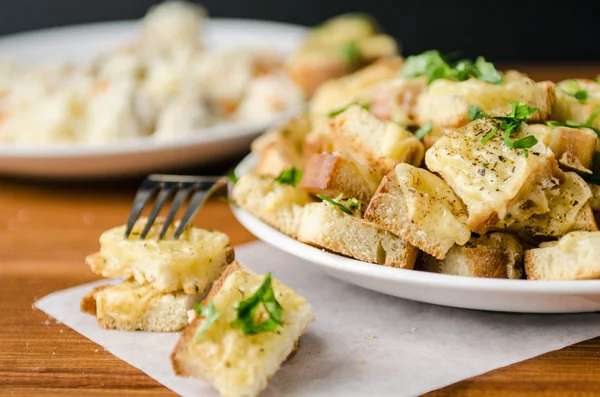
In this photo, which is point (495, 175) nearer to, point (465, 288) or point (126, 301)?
point (465, 288)

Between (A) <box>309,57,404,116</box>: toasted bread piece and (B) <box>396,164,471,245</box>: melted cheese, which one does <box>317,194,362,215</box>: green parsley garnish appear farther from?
(A) <box>309,57,404,116</box>: toasted bread piece

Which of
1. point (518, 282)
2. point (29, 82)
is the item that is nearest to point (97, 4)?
point (29, 82)

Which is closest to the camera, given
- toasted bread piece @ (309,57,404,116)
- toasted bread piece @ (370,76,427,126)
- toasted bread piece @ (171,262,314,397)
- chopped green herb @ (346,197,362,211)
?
toasted bread piece @ (171,262,314,397)

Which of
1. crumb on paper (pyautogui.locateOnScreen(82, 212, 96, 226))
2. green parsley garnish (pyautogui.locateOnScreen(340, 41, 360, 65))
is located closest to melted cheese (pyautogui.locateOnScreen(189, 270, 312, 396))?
crumb on paper (pyautogui.locateOnScreen(82, 212, 96, 226))

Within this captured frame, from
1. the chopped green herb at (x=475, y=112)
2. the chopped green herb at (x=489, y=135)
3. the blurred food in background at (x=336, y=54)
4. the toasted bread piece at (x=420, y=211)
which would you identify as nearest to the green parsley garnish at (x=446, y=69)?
the chopped green herb at (x=475, y=112)

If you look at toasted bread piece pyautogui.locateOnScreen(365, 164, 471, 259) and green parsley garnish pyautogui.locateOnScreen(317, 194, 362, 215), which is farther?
green parsley garnish pyautogui.locateOnScreen(317, 194, 362, 215)

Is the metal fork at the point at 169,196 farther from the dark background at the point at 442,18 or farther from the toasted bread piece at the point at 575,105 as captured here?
the dark background at the point at 442,18
